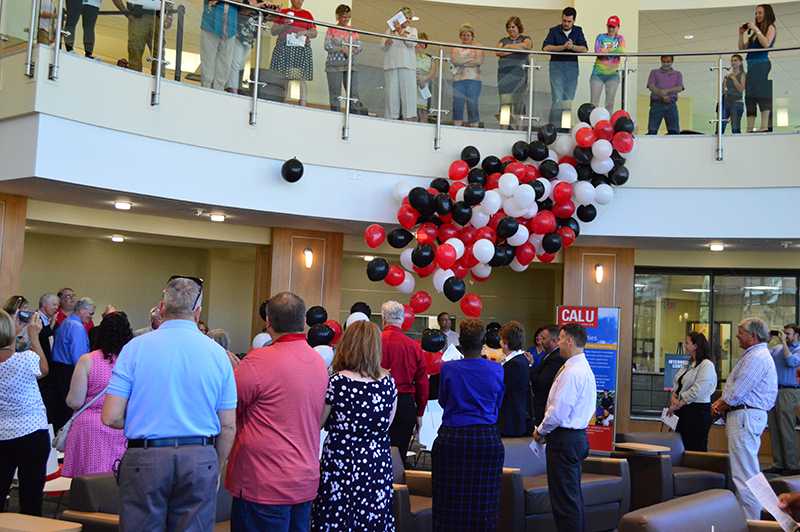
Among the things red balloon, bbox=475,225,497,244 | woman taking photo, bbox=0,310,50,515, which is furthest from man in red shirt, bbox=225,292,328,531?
red balloon, bbox=475,225,497,244

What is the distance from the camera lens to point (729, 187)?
11.4m

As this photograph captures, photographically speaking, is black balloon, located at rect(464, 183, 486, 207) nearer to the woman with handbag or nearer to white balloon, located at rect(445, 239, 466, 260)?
white balloon, located at rect(445, 239, 466, 260)

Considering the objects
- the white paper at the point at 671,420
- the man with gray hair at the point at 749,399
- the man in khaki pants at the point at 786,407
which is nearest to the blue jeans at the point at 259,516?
the man with gray hair at the point at 749,399

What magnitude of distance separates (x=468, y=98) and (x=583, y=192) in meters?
1.91

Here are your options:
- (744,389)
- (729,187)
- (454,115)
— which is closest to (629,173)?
(729,187)

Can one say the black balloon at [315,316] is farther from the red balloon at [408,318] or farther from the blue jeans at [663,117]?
the blue jeans at [663,117]

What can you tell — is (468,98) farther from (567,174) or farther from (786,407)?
(786,407)

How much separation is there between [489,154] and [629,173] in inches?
70.6

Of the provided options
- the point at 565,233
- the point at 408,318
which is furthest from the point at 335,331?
the point at 565,233

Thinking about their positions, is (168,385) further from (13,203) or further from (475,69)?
(475,69)

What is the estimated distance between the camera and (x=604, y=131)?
440 inches

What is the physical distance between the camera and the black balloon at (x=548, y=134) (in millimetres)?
11266

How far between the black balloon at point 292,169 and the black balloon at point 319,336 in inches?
79.9

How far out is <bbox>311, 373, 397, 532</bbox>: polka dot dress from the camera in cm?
451
